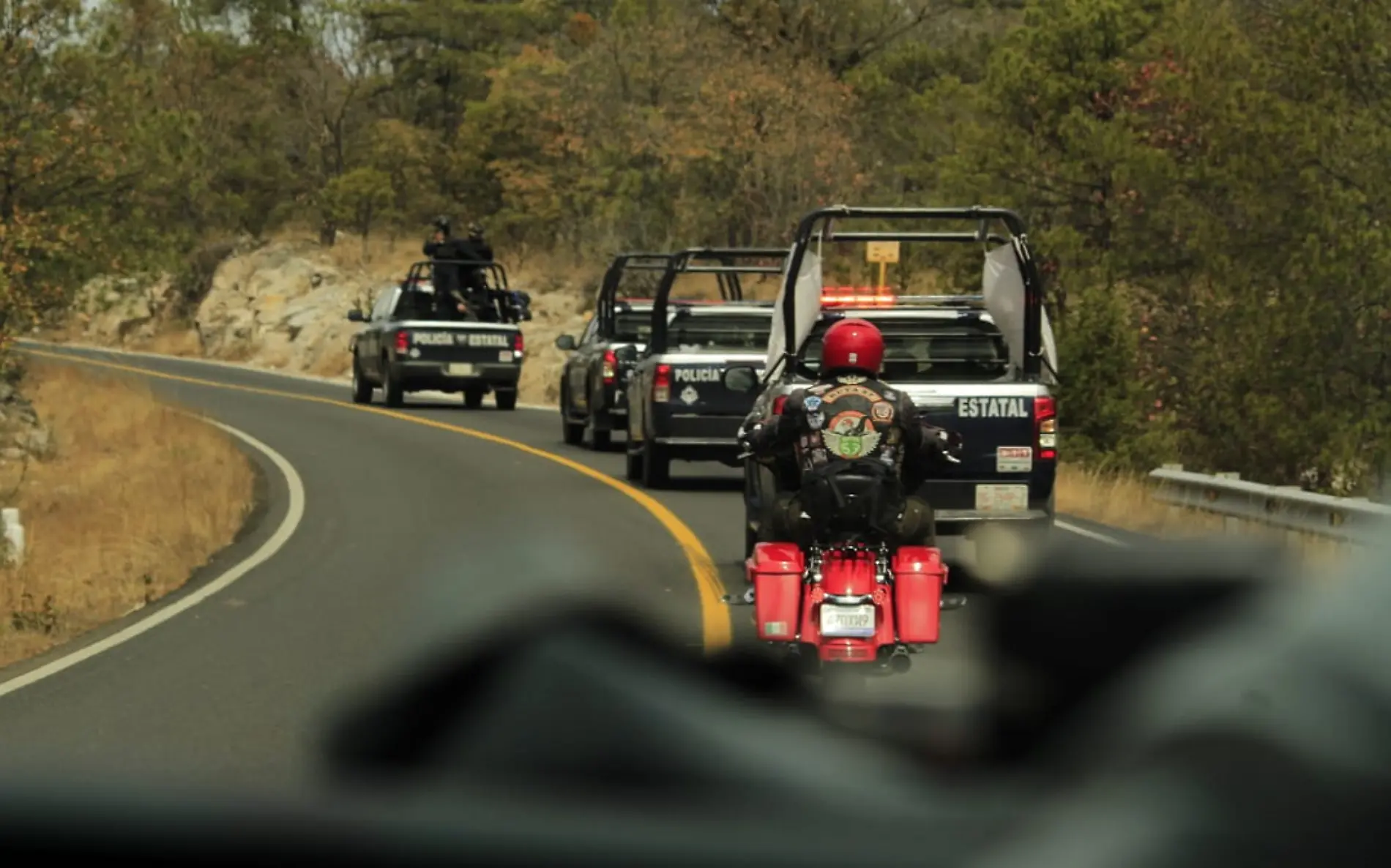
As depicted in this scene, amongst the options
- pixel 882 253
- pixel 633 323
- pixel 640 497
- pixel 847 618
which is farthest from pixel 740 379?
pixel 633 323

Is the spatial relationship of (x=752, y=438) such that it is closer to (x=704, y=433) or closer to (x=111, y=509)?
(x=704, y=433)

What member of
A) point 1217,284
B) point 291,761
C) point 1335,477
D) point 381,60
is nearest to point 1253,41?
point 1217,284

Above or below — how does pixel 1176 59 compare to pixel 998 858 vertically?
above

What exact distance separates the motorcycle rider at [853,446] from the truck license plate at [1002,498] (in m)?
3.75

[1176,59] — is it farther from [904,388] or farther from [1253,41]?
[904,388]

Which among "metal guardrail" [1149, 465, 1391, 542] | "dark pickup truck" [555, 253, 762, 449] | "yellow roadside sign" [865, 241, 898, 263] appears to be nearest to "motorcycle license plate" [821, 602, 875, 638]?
"metal guardrail" [1149, 465, 1391, 542]

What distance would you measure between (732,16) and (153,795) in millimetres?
50644

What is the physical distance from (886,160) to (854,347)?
43.5 m

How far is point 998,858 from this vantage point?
1.38 meters

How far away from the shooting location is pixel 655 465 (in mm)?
20406

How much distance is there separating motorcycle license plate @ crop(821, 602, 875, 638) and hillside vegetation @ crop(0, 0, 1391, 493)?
14185 mm

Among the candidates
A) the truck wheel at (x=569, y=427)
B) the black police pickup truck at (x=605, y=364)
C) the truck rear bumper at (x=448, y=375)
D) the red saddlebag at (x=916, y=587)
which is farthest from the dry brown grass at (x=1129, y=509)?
the truck rear bumper at (x=448, y=375)

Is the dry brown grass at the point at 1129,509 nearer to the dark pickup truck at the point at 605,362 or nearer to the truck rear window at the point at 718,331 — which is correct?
the truck rear window at the point at 718,331

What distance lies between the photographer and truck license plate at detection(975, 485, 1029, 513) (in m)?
12.9
